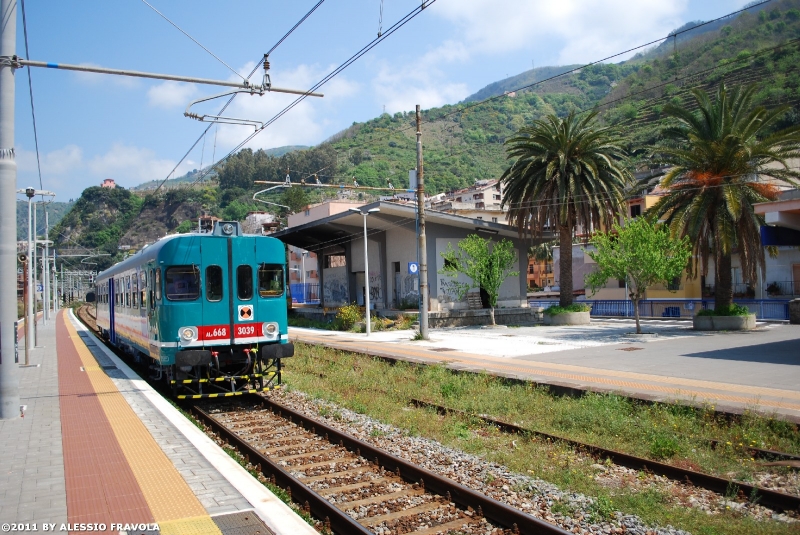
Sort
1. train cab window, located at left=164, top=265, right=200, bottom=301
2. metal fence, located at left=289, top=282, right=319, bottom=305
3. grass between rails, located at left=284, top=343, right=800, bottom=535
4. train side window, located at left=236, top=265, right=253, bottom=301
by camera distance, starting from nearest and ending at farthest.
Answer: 1. grass between rails, located at left=284, top=343, right=800, bottom=535
2. train cab window, located at left=164, top=265, right=200, bottom=301
3. train side window, located at left=236, top=265, right=253, bottom=301
4. metal fence, located at left=289, top=282, right=319, bottom=305

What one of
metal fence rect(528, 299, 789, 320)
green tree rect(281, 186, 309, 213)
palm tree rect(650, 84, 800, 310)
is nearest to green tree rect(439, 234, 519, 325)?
palm tree rect(650, 84, 800, 310)

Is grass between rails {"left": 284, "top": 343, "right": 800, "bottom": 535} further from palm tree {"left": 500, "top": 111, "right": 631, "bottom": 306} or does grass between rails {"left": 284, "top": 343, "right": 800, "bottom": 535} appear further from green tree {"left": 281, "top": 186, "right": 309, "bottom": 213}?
green tree {"left": 281, "top": 186, "right": 309, "bottom": 213}

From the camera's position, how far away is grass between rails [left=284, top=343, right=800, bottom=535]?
254 inches

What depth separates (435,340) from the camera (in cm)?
2550

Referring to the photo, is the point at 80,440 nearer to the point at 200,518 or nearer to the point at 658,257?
the point at 200,518

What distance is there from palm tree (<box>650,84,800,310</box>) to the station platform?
855 inches

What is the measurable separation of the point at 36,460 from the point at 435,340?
18905mm

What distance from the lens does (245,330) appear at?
12.1 m

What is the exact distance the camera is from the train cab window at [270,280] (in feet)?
41.0

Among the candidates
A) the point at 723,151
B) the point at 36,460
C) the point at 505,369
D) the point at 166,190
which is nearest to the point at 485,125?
the point at 166,190

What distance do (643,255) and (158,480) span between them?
20.9 meters

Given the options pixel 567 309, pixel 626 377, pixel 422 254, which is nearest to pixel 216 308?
pixel 626 377

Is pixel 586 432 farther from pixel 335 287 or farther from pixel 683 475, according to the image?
pixel 335 287

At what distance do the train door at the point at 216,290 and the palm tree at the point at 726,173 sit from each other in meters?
19.5
